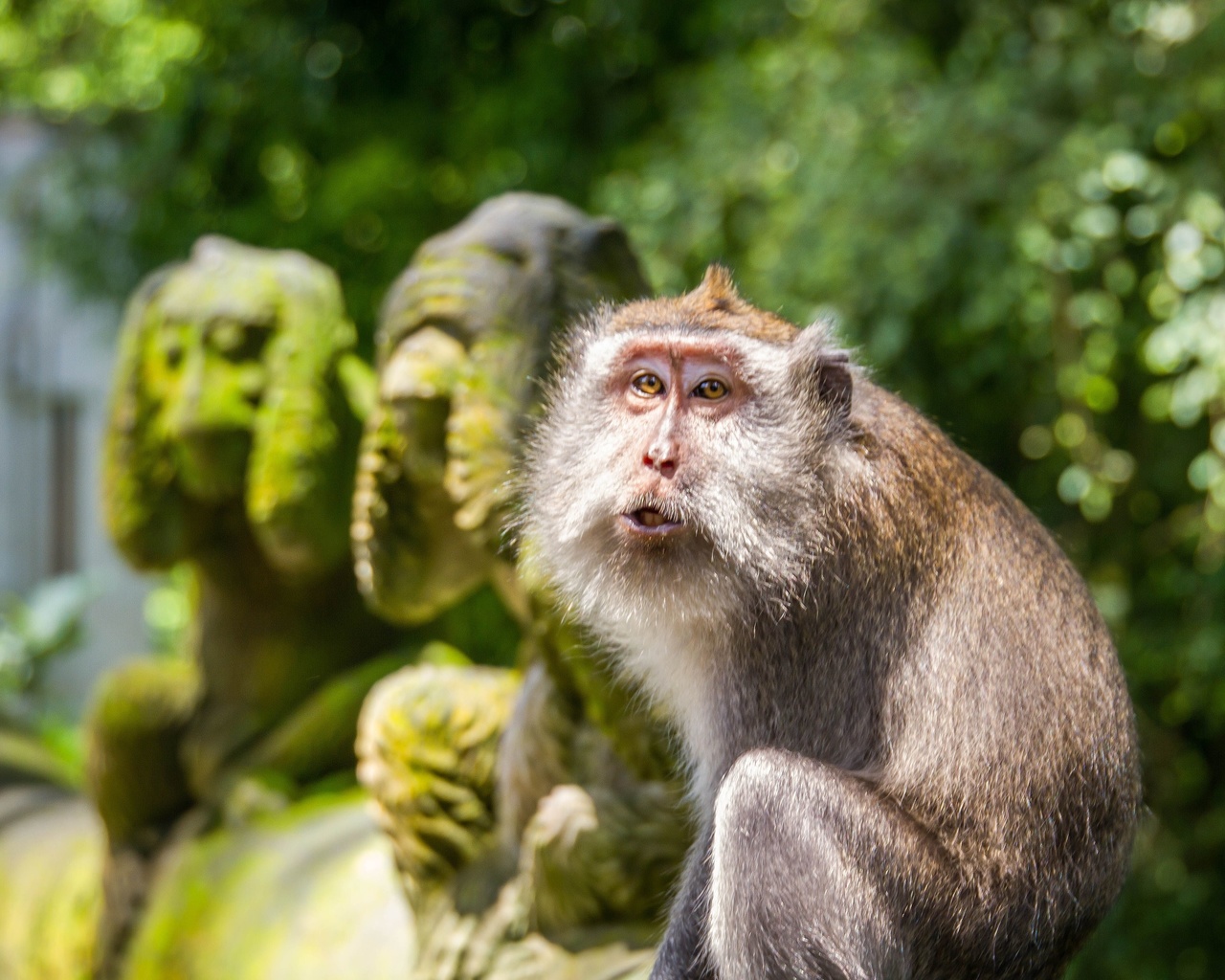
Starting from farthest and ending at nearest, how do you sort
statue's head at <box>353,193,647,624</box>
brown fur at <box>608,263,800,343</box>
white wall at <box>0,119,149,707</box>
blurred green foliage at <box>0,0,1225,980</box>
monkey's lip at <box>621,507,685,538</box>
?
white wall at <box>0,119,149,707</box> < blurred green foliage at <box>0,0,1225,980</box> < statue's head at <box>353,193,647,624</box> < brown fur at <box>608,263,800,343</box> < monkey's lip at <box>621,507,685,538</box>

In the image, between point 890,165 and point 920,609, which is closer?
point 920,609

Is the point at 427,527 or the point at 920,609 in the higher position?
the point at 920,609

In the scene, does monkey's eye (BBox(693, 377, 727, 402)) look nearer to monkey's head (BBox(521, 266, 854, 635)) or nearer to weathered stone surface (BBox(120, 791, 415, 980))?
monkey's head (BBox(521, 266, 854, 635))

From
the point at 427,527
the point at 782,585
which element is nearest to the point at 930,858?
the point at 782,585

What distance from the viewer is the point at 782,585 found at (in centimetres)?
252

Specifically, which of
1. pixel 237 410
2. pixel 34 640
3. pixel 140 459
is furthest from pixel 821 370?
pixel 34 640

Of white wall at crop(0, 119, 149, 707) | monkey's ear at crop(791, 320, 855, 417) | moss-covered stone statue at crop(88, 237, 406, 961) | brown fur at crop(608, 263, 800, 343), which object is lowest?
white wall at crop(0, 119, 149, 707)

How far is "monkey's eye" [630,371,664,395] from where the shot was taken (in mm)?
2592

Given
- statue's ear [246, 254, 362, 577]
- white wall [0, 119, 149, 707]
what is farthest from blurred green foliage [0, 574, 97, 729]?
statue's ear [246, 254, 362, 577]

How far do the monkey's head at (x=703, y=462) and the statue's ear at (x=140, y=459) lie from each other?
1.93 m

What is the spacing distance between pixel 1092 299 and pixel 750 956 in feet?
9.96

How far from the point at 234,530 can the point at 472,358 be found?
1552 mm

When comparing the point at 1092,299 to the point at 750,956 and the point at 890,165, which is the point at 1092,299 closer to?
the point at 890,165

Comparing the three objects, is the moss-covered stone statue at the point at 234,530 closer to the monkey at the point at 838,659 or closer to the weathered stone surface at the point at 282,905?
the weathered stone surface at the point at 282,905
